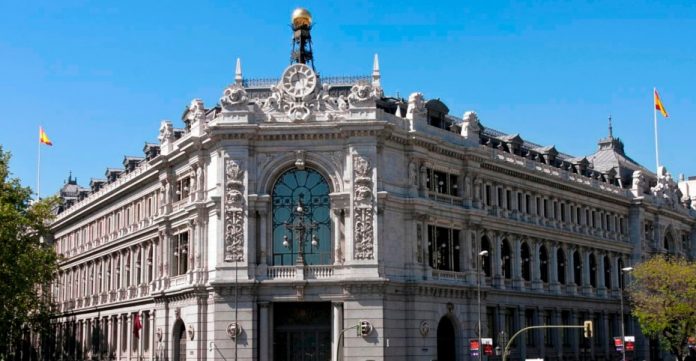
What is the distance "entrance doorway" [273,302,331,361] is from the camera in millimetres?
73125

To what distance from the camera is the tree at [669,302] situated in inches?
3784

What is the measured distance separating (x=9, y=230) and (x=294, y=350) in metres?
31.8

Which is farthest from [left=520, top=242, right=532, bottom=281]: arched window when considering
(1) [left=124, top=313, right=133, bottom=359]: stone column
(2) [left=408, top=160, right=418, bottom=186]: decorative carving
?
(1) [left=124, top=313, right=133, bottom=359]: stone column

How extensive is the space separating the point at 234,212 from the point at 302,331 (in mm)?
9684

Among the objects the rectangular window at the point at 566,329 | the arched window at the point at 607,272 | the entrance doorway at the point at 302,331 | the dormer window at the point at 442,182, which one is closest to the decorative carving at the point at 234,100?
the entrance doorway at the point at 302,331

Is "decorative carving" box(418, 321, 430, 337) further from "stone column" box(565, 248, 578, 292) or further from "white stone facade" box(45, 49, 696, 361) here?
"stone column" box(565, 248, 578, 292)

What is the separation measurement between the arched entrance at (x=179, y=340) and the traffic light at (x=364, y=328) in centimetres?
1676

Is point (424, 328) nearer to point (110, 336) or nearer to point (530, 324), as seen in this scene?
point (530, 324)

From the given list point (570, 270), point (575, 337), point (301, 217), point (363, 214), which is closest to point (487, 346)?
point (363, 214)

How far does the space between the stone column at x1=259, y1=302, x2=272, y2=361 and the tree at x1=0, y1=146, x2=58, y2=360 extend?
29.0 m

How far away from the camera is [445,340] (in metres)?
79.7

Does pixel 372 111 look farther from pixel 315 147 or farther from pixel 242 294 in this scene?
pixel 242 294

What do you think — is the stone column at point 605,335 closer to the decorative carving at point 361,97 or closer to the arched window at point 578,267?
the arched window at point 578,267

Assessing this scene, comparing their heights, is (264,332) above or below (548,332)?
above
